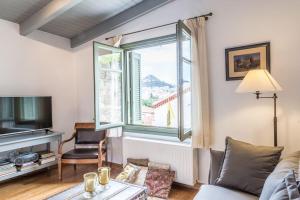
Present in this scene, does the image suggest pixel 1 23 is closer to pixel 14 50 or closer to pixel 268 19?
pixel 14 50

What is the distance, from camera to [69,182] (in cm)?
328

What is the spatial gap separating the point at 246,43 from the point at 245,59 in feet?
0.64

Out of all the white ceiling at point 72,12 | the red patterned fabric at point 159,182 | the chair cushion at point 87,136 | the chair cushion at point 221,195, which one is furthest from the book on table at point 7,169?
the chair cushion at point 221,195

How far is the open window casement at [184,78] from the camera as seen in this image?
255 cm

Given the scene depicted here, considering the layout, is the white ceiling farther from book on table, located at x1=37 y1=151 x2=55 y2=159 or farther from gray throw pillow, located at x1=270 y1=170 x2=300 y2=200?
gray throw pillow, located at x1=270 y1=170 x2=300 y2=200

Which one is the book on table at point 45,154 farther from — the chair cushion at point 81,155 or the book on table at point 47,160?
the chair cushion at point 81,155

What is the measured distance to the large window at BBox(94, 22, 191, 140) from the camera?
3.40 metres

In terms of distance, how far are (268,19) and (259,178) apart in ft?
6.01

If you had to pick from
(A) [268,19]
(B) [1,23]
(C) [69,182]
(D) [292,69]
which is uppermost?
(B) [1,23]

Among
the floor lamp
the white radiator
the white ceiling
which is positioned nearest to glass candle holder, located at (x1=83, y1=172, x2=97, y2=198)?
the white radiator

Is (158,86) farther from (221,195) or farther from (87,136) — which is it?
(221,195)

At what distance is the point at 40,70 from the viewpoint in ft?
12.7

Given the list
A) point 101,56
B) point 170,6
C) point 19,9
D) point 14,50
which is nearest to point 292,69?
point 170,6

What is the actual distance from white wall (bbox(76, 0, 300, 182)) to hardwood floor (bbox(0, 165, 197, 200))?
44 cm
